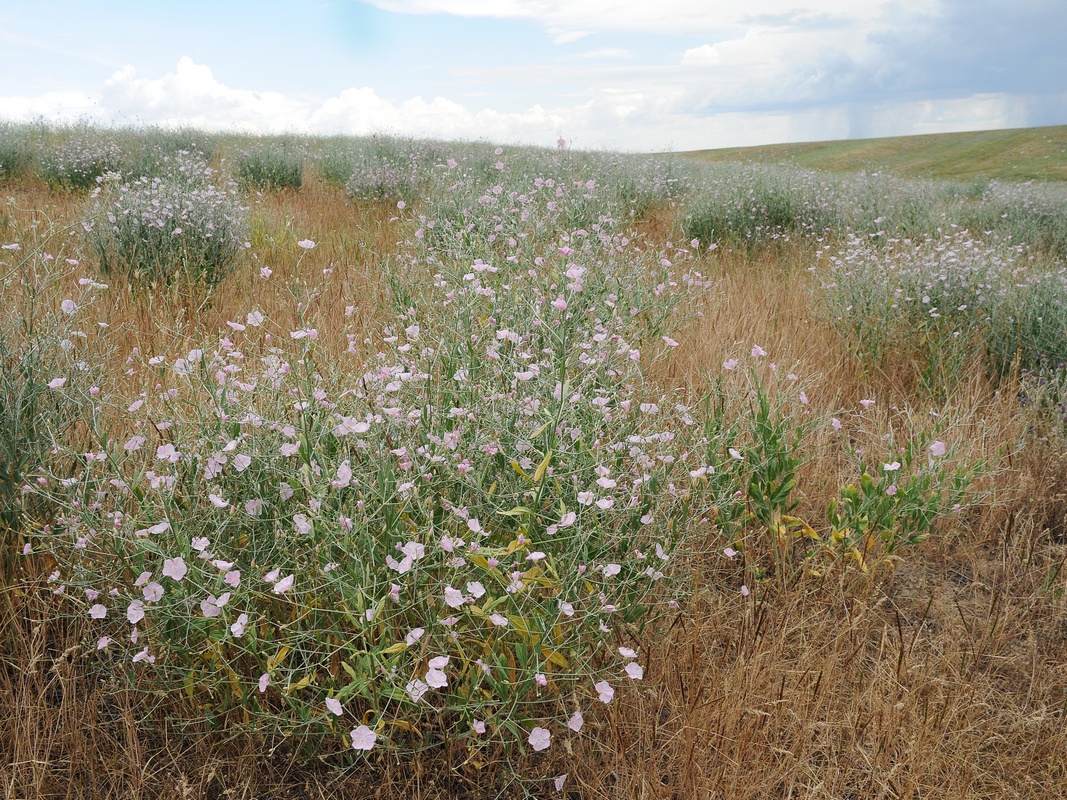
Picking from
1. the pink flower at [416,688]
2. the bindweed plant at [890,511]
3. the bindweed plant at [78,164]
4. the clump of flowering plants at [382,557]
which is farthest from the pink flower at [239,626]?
the bindweed plant at [78,164]

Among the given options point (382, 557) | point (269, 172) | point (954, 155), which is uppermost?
point (954, 155)

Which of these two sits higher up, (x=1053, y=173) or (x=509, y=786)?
(x=1053, y=173)

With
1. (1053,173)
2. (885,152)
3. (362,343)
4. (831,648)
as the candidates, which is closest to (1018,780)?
(831,648)

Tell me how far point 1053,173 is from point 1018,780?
27.7m

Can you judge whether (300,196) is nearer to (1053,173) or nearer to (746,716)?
(746,716)

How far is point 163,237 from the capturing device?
5.14 m

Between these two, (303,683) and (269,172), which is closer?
(303,683)

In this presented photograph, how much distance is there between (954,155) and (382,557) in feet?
115

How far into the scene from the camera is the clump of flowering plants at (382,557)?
66.7 inches

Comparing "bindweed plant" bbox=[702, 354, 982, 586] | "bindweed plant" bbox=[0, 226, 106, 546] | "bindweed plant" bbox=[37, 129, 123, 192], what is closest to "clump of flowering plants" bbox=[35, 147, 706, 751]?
"bindweed plant" bbox=[0, 226, 106, 546]

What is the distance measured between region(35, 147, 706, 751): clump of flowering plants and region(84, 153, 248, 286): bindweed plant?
315 cm

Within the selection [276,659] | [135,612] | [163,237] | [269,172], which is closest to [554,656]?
[276,659]

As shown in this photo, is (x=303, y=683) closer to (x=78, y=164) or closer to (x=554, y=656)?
(x=554, y=656)

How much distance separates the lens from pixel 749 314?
16.4ft
